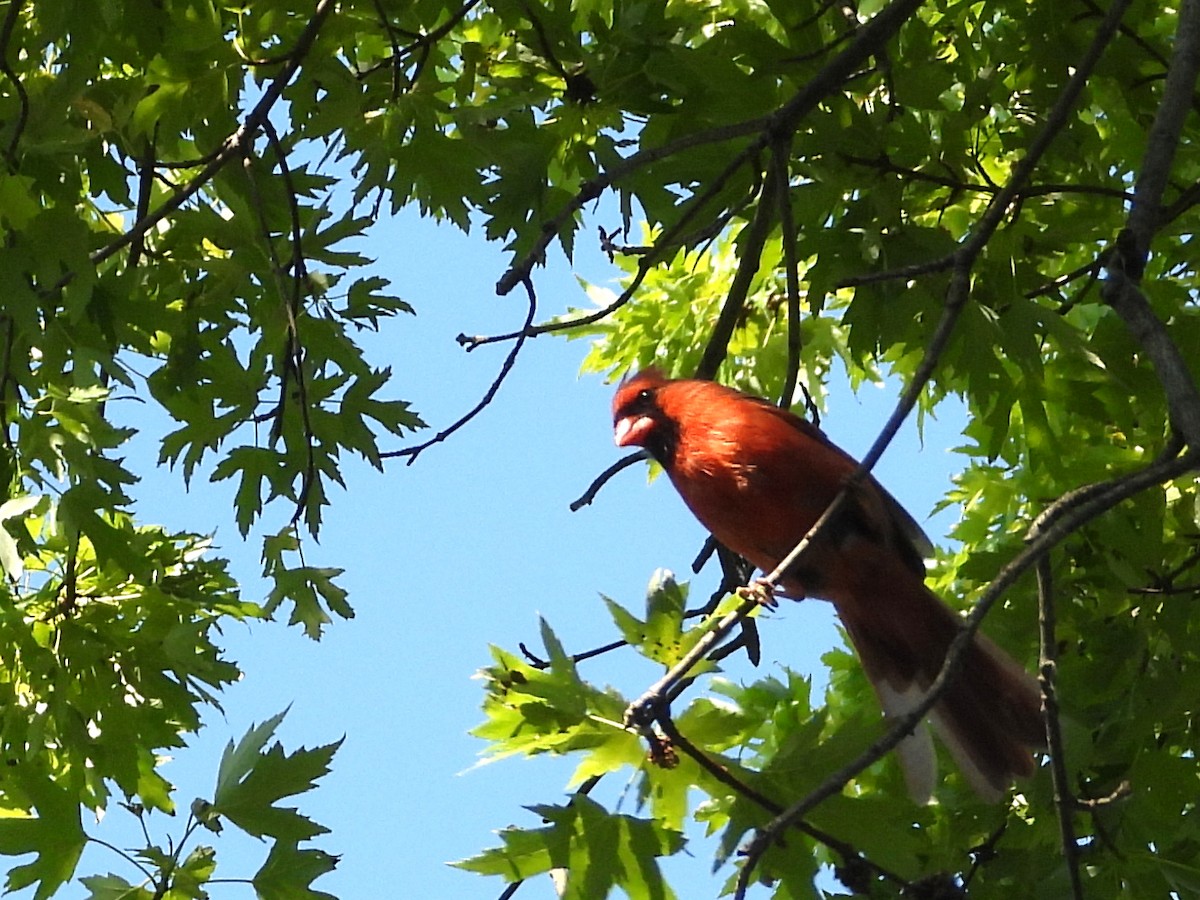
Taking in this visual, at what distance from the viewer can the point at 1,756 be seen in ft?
12.8

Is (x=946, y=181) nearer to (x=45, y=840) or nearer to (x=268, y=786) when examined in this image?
(x=268, y=786)

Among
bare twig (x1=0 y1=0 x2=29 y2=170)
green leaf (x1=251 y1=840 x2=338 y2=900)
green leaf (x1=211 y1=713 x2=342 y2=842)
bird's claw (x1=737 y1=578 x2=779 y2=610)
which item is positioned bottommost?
green leaf (x1=251 y1=840 x2=338 y2=900)

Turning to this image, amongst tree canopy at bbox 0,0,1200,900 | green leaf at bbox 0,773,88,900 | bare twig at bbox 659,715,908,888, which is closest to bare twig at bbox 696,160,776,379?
tree canopy at bbox 0,0,1200,900

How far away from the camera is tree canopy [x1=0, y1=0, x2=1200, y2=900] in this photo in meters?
2.44

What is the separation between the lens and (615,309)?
3.40m

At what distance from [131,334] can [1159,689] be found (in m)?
2.41

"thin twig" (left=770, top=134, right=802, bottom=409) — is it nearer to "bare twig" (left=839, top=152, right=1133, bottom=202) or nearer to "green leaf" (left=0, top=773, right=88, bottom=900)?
"bare twig" (left=839, top=152, right=1133, bottom=202)

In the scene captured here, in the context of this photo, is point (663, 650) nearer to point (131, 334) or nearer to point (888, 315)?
point (888, 315)

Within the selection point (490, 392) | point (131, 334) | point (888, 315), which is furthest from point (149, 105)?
point (888, 315)

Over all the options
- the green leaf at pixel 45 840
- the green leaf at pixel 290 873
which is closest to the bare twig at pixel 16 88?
the green leaf at pixel 45 840

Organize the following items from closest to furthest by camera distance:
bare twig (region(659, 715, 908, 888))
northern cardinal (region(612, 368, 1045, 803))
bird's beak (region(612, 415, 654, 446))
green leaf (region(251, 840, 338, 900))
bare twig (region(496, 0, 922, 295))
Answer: bare twig (region(659, 715, 908, 888)) → green leaf (region(251, 840, 338, 900)) → bare twig (region(496, 0, 922, 295)) → northern cardinal (region(612, 368, 1045, 803)) → bird's beak (region(612, 415, 654, 446))

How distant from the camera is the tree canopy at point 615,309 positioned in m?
2.44

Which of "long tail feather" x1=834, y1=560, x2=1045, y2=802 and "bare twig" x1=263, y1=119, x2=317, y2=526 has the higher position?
"bare twig" x1=263, y1=119, x2=317, y2=526

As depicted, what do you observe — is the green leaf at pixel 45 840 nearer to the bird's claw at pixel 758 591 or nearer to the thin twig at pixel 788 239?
the bird's claw at pixel 758 591
